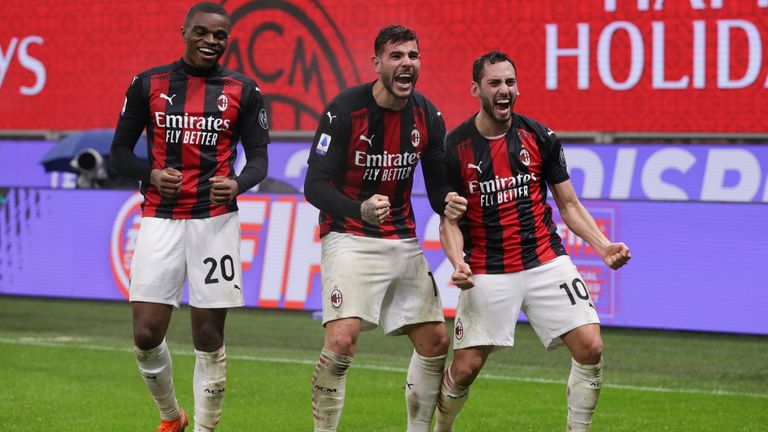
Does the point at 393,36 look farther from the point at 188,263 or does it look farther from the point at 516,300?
the point at 188,263

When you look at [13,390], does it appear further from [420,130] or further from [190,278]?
[420,130]

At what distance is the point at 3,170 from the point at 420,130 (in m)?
10.9

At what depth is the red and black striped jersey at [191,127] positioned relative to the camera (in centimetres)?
633

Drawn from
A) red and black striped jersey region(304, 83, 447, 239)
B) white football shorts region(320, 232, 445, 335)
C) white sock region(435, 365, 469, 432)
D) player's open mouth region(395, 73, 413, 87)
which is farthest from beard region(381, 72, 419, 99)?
white sock region(435, 365, 469, 432)

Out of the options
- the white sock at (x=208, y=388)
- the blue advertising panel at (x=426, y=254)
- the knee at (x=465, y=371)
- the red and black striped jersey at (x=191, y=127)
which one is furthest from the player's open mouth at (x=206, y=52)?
the blue advertising panel at (x=426, y=254)

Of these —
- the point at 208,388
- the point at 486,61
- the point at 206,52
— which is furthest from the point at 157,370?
the point at 486,61

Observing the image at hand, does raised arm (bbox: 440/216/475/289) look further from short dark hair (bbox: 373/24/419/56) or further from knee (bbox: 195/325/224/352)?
knee (bbox: 195/325/224/352)

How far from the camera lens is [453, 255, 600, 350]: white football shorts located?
622cm

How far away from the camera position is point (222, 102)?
251 inches

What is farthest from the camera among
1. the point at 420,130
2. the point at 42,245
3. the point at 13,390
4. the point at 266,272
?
the point at 42,245

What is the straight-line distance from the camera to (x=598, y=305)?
1126 cm

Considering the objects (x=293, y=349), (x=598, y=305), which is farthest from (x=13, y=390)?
(x=598, y=305)

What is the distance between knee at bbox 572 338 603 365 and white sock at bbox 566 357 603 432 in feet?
0.09

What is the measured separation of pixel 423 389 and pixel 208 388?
0.98 metres
